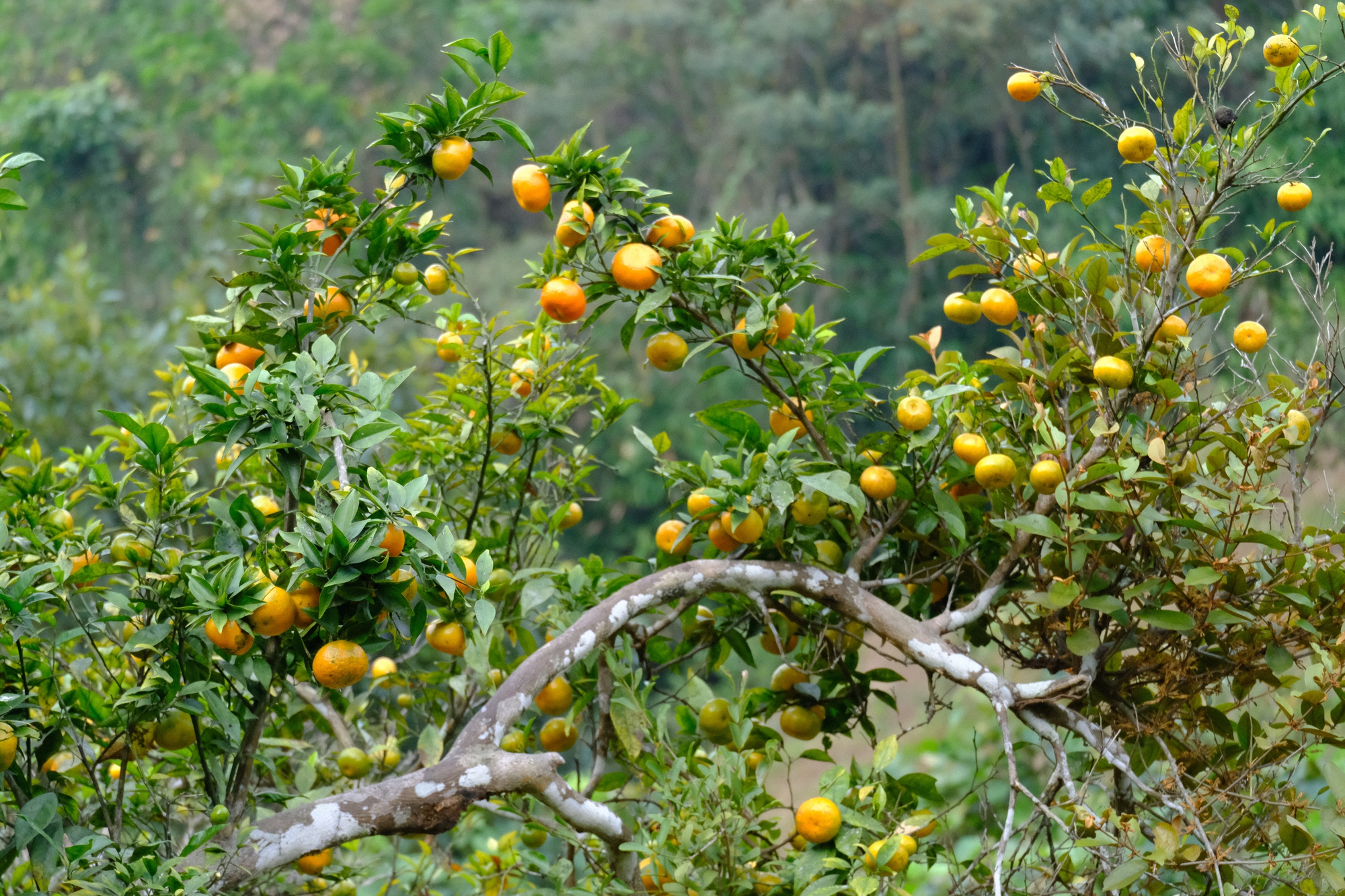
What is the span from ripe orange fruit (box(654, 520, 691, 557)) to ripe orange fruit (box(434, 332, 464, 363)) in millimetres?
276

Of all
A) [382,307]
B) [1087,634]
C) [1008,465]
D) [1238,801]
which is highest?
[382,307]

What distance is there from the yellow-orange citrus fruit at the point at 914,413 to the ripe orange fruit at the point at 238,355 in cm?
54

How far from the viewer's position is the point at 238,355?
935mm

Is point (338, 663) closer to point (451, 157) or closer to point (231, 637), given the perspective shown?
point (231, 637)

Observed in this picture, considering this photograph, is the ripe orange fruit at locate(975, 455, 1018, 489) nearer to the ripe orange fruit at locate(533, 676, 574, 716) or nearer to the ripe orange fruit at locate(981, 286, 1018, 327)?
the ripe orange fruit at locate(981, 286, 1018, 327)

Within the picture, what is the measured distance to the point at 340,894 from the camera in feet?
3.81

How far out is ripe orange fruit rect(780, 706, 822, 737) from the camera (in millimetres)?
1068

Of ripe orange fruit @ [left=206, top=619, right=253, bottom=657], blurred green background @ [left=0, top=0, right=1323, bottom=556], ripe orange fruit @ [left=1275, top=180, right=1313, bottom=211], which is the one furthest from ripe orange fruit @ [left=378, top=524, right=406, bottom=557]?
blurred green background @ [left=0, top=0, right=1323, bottom=556]

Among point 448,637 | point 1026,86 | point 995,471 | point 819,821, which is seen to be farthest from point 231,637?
point 1026,86

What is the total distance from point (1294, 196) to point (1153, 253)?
4.7 inches

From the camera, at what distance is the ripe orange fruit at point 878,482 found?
95cm

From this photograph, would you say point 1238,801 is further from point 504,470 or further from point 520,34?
point 520,34

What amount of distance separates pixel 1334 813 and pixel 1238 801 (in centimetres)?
10

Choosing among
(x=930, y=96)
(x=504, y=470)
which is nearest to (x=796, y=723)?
(x=504, y=470)
